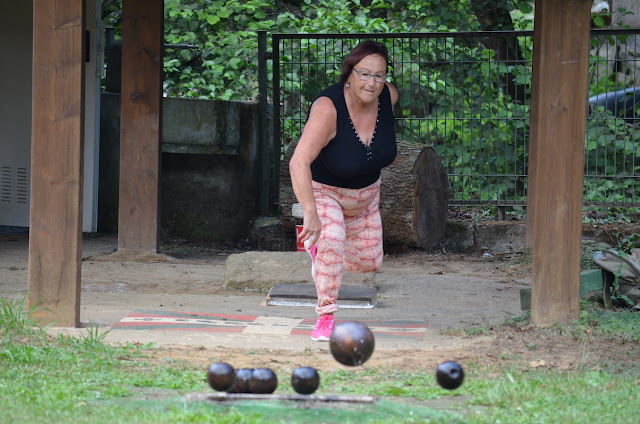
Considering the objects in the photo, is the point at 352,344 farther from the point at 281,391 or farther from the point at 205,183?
the point at 205,183

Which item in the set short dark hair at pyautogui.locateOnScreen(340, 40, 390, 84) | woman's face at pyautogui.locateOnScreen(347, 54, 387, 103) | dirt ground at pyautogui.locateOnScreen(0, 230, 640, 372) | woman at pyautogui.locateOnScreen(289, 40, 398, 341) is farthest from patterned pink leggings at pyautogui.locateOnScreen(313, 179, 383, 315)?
short dark hair at pyautogui.locateOnScreen(340, 40, 390, 84)

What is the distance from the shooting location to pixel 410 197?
33.9ft

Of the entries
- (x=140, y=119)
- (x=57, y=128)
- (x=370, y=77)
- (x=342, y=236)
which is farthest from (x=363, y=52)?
(x=140, y=119)

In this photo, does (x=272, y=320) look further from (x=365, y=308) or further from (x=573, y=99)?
(x=573, y=99)

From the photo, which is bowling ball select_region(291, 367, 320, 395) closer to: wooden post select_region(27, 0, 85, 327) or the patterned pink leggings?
the patterned pink leggings

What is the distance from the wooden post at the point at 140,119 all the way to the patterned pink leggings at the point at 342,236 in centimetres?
431

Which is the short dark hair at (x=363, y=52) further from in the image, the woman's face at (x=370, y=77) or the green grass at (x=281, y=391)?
the green grass at (x=281, y=391)

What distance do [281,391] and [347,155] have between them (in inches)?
66.2

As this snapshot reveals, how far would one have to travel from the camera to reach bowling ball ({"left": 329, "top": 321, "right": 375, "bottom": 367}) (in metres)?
4.13

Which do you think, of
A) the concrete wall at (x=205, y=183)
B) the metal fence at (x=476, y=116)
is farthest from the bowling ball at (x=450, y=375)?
the concrete wall at (x=205, y=183)

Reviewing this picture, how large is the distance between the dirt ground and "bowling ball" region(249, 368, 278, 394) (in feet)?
2.86

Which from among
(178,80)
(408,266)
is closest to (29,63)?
(178,80)

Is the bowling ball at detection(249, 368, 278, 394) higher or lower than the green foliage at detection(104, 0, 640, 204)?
lower

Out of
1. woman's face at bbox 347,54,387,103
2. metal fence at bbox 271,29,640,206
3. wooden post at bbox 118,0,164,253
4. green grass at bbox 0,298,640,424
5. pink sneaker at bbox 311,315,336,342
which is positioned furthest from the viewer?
metal fence at bbox 271,29,640,206
